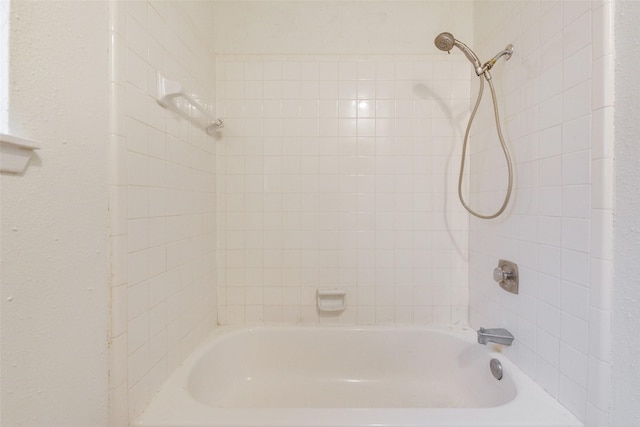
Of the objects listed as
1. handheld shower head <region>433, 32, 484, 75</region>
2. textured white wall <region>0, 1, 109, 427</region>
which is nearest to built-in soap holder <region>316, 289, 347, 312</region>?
textured white wall <region>0, 1, 109, 427</region>

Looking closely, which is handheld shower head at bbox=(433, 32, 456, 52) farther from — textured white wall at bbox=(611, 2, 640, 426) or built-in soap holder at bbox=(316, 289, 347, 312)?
built-in soap holder at bbox=(316, 289, 347, 312)

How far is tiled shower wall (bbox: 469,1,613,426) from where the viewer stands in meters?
0.73

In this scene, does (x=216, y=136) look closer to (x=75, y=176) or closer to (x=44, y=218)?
(x=75, y=176)

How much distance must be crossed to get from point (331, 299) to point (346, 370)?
37cm

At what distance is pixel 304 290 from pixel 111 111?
111 cm

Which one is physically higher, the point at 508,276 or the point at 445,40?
the point at 445,40

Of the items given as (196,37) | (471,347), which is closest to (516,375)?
(471,347)

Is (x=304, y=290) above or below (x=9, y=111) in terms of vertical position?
below

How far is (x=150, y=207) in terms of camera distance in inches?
34.4

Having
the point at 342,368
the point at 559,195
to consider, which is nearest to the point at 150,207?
the point at 342,368

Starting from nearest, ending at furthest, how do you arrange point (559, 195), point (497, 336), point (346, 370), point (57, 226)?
1. point (57, 226)
2. point (559, 195)
3. point (497, 336)
4. point (346, 370)

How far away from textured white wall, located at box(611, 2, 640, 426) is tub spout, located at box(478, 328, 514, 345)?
0.34 m

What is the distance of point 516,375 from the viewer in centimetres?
99

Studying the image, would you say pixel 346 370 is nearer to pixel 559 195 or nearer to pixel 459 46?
pixel 559 195
